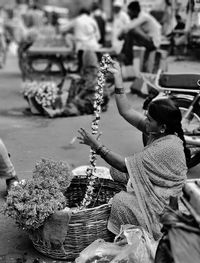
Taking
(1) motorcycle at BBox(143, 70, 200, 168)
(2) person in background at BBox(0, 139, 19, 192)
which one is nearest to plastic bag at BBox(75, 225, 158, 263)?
(2) person in background at BBox(0, 139, 19, 192)

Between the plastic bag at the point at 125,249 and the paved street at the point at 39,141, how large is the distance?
0.48 metres

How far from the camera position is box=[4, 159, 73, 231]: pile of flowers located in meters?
3.76

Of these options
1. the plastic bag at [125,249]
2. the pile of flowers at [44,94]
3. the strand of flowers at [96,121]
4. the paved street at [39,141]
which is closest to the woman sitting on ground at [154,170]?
the plastic bag at [125,249]

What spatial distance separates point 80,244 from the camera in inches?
153

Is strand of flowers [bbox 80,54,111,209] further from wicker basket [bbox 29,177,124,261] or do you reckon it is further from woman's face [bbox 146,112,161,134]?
woman's face [bbox 146,112,161,134]

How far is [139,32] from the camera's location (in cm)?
1164

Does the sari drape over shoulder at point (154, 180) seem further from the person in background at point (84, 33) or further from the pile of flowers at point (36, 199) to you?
the person in background at point (84, 33)

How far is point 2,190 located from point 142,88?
5.71 meters

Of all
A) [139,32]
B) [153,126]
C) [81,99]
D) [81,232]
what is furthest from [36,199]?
[139,32]

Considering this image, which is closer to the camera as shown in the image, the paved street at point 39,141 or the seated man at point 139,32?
the paved street at point 39,141

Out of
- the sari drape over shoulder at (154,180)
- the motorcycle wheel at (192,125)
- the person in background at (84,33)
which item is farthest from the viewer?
the person in background at (84,33)

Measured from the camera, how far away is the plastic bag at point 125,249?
3.51 metres

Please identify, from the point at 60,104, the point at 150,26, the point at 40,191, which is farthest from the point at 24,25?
the point at 40,191

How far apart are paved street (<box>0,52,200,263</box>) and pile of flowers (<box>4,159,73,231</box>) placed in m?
0.39
